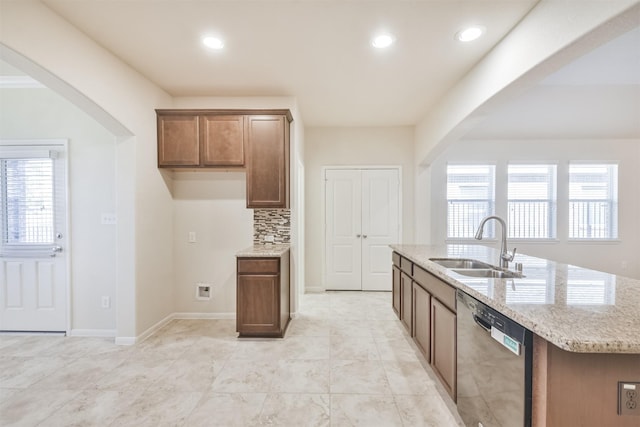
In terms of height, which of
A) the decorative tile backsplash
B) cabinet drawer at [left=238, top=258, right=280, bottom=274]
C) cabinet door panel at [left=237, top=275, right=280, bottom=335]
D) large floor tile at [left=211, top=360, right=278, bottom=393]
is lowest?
large floor tile at [left=211, top=360, right=278, bottom=393]

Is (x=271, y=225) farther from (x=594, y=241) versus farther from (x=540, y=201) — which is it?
(x=594, y=241)

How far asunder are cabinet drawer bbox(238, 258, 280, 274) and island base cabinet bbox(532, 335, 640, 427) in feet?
7.65

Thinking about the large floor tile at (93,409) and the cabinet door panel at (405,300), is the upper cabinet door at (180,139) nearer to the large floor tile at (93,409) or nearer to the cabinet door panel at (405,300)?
the large floor tile at (93,409)

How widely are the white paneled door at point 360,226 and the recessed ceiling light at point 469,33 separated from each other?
2623 mm

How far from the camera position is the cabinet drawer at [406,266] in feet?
8.93

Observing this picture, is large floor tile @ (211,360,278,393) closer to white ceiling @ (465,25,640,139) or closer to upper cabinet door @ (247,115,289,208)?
Answer: upper cabinet door @ (247,115,289,208)

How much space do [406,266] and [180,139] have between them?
2948mm

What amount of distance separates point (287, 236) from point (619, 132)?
6.08m

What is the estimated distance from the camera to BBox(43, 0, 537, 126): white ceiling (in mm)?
2002

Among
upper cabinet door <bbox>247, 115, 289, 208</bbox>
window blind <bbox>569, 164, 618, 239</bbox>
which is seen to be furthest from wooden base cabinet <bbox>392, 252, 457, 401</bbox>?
window blind <bbox>569, 164, 618, 239</bbox>

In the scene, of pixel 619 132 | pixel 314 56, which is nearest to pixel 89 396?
pixel 314 56

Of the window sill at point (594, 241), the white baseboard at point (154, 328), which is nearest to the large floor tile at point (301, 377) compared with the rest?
the white baseboard at point (154, 328)

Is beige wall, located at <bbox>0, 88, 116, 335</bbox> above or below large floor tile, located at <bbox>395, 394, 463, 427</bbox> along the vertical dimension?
above

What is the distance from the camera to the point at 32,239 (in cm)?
309
